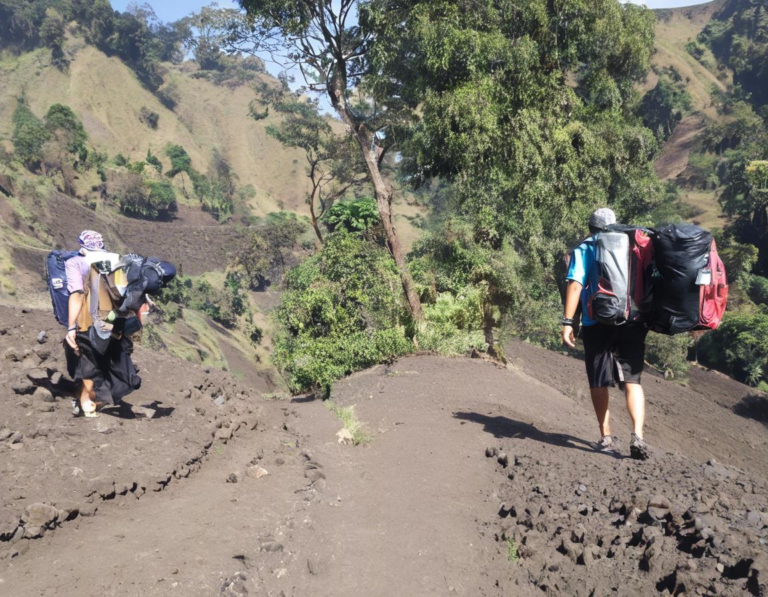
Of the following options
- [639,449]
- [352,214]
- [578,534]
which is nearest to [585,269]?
[639,449]

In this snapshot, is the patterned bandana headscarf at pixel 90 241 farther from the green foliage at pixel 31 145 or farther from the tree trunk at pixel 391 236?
the green foliage at pixel 31 145

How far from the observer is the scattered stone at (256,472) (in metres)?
4.40

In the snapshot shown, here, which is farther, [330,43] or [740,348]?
[740,348]

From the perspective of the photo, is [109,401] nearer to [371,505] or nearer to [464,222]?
[371,505]

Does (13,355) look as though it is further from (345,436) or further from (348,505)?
(348,505)

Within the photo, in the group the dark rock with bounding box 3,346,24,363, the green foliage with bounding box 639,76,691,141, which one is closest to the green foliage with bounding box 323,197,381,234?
the dark rock with bounding box 3,346,24,363

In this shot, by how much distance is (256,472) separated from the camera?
443 centimetres

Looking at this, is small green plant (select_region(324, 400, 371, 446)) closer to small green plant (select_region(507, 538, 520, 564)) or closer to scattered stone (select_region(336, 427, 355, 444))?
scattered stone (select_region(336, 427, 355, 444))

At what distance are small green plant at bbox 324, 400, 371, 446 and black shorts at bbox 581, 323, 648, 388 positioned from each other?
6.63ft

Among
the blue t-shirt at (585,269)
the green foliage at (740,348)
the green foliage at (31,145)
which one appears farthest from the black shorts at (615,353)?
the green foliage at (31,145)

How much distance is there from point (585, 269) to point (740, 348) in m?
20.0

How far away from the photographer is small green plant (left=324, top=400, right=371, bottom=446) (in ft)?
18.1

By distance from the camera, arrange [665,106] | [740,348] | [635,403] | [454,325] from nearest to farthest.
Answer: [635,403] → [454,325] → [740,348] → [665,106]

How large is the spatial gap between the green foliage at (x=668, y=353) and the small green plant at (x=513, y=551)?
14880 millimetres
